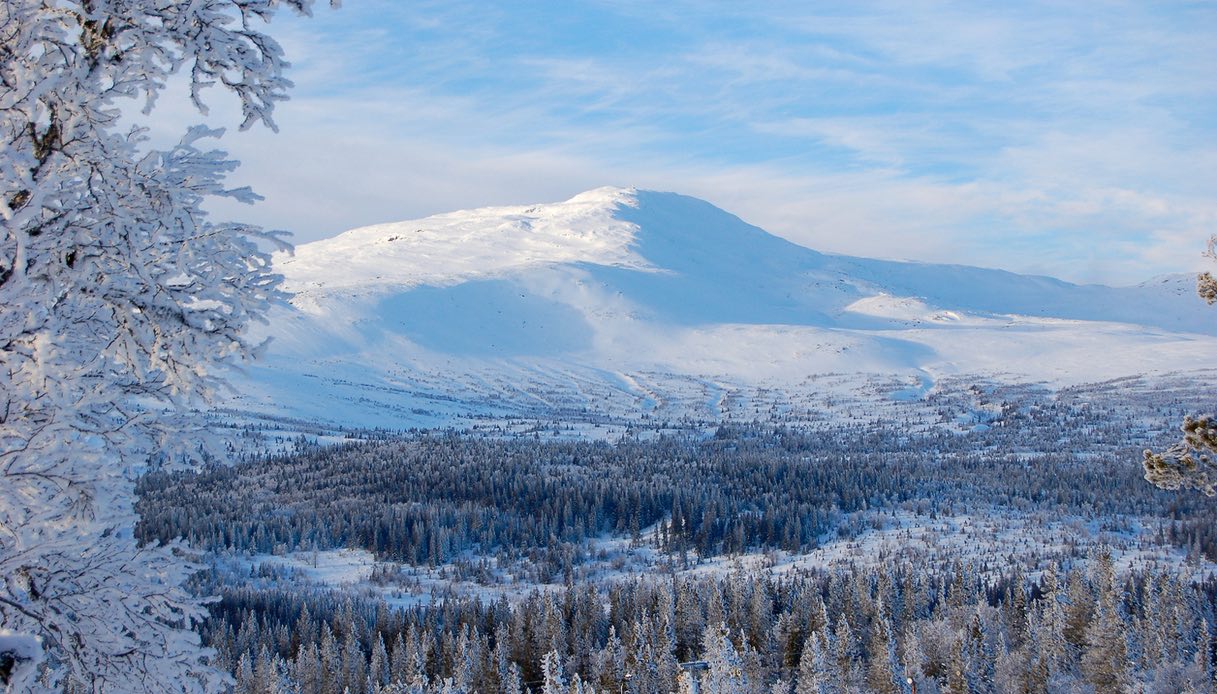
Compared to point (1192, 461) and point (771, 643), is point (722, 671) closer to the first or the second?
point (771, 643)

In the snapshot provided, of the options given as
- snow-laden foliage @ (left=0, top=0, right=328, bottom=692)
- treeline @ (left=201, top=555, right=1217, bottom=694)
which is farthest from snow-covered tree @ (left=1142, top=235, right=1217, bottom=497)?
treeline @ (left=201, top=555, right=1217, bottom=694)

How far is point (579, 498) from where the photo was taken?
144m

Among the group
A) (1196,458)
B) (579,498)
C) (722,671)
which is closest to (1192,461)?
(1196,458)

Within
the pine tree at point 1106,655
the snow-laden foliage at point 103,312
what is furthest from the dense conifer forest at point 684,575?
the snow-laden foliage at point 103,312

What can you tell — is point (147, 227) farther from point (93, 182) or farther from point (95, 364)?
point (95, 364)

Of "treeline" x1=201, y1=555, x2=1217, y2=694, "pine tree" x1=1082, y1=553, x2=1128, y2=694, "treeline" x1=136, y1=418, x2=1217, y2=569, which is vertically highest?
"pine tree" x1=1082, y1=553, x2=1128, y2=694

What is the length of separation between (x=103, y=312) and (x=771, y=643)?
6365 cm

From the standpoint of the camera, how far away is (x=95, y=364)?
23.5 feet

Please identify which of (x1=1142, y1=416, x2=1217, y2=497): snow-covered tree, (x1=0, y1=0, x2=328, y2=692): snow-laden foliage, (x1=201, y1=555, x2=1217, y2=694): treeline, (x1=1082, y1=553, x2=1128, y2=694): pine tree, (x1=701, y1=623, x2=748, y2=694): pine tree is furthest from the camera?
(x1=201, y1=555, x2=1217, y2=694): treeline

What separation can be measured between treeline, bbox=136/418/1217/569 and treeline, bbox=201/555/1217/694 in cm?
4417

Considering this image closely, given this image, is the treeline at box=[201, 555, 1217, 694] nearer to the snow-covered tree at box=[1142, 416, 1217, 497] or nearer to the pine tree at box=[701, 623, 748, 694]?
the pine tree at box=[701, 623, 748, 694]

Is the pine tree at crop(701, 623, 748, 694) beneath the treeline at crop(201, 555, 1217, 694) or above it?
above

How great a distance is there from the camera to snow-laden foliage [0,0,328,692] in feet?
20.8

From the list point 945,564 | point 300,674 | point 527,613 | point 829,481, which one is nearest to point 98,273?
point 300,674
